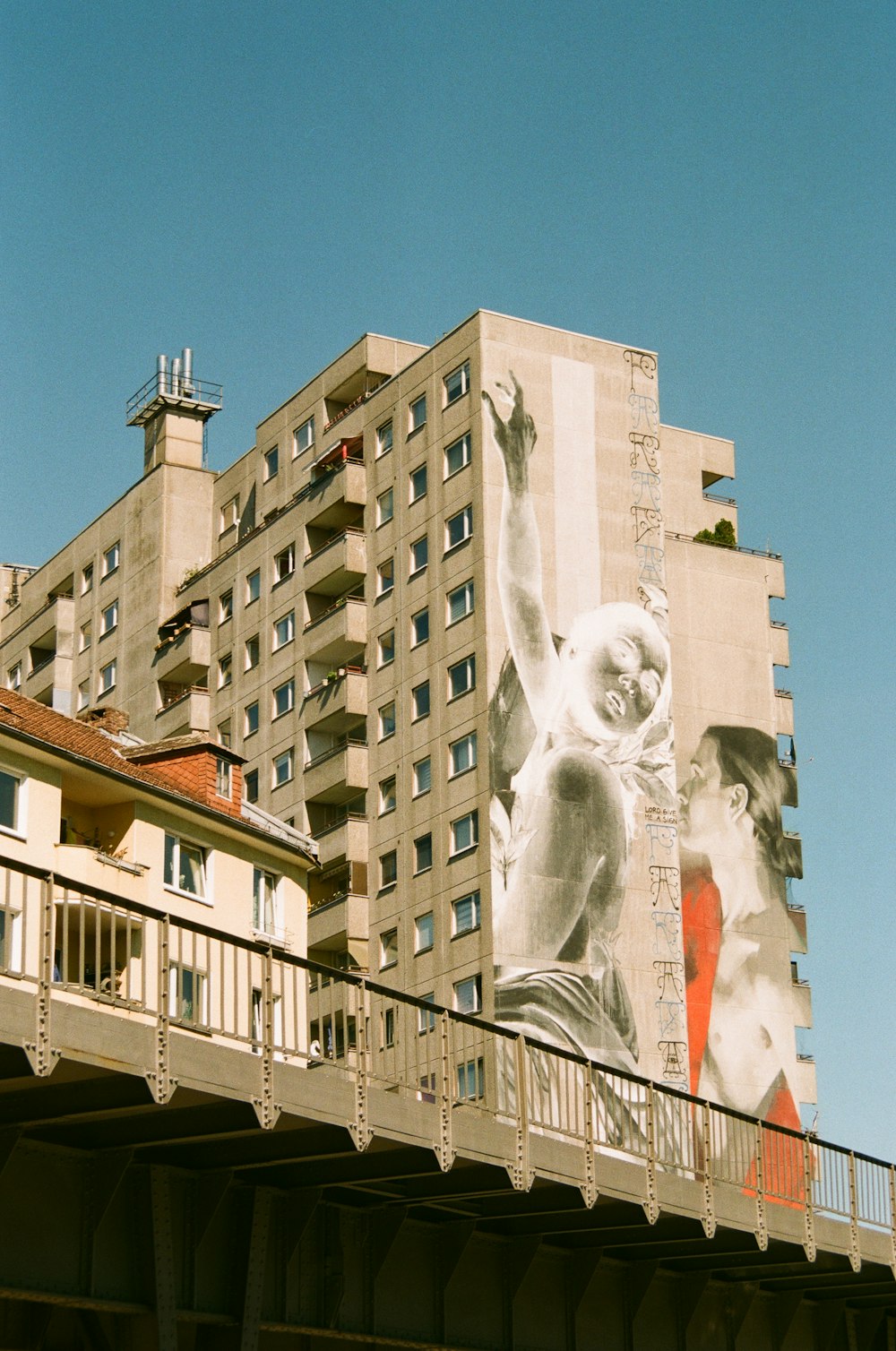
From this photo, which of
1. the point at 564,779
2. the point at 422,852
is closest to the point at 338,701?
the point at 422,852

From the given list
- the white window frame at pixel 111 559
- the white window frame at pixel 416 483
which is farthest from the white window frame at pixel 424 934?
the white window frame at pixel 111 559

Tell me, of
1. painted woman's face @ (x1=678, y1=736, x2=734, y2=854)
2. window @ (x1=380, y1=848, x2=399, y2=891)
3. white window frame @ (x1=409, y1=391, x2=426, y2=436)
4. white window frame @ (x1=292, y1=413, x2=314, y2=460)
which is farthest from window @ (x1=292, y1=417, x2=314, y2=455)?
painted woman's face @ (x1=678, y1=736, x2=734, y2=854)

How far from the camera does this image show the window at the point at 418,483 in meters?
80.6

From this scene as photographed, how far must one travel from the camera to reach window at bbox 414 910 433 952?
75.1m

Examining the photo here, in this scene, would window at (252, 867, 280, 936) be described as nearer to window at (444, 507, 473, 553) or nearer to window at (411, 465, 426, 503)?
window at (444, 507, 473, 553)

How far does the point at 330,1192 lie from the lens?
89.0ft

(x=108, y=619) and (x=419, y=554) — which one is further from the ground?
(x=108, y=619)

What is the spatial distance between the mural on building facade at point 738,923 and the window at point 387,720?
11463 mm

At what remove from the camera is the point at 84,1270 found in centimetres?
2277

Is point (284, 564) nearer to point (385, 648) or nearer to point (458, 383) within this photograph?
point (385, 648)

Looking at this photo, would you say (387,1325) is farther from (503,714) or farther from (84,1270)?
(503,714)

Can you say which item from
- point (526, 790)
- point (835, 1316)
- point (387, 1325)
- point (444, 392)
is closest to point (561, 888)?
point (526, 790)

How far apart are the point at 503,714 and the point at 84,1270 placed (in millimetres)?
52987

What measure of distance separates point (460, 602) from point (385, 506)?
21.4ft
